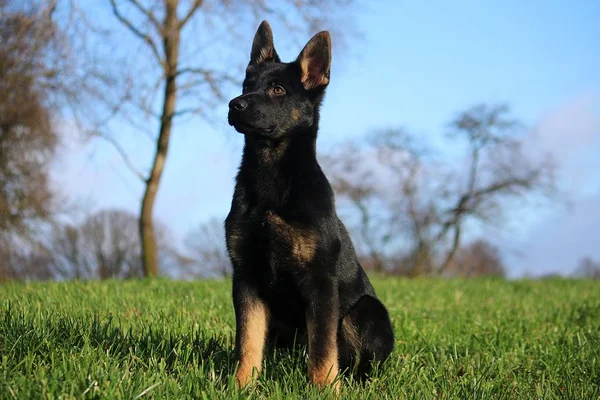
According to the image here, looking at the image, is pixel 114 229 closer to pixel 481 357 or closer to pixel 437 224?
pixel 437 224

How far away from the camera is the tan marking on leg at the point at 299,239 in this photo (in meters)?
4.11

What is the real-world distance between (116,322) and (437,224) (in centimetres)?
3046

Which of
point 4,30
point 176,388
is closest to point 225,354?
point 176,388

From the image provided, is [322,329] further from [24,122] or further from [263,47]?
[24,122]

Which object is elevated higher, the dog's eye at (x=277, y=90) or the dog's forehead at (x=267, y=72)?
the dog's forehead at (x=267, y=72)

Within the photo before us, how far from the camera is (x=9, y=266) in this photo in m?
21.3

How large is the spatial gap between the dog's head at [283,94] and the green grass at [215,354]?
1.71m

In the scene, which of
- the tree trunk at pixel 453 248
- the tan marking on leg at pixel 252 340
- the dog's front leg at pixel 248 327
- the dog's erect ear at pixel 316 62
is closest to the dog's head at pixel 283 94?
the dog's erect ear at pixel 316 62

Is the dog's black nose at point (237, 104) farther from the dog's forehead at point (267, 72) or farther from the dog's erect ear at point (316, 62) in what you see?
the dog's erect ear at point (316, 62)

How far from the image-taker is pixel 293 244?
162 inches

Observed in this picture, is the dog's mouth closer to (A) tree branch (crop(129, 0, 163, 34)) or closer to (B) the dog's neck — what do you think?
(B) the dog's neck

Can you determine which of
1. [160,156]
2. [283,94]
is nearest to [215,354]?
[283,94]

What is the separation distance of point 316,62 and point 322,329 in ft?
7.09

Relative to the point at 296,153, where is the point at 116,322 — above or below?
below
